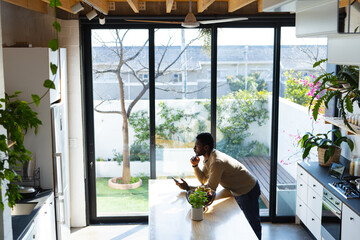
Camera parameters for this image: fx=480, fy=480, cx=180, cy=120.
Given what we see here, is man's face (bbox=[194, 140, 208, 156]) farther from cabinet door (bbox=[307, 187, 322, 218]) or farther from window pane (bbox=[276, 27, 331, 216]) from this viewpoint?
window pane (bbox=[276, 27, 331, 216])

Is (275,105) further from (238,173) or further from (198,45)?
(238,173)

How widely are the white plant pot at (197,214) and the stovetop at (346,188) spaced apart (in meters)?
1.64

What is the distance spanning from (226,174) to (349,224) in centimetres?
129

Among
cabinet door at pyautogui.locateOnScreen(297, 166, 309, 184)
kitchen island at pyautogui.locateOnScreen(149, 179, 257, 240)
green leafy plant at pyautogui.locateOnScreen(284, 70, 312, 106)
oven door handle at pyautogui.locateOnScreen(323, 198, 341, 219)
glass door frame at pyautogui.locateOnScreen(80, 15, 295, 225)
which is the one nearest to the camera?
kitchen island at pyautogui.locateOnScreen(149, 179, 257, 240)

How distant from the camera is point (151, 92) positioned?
6320 mm

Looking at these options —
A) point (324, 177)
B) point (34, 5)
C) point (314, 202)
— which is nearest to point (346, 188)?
point (324, 177)

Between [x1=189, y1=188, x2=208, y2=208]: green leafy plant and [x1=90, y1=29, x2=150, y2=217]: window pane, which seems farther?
[x1=90, y1=29, x2=150, y2=217]: window pane

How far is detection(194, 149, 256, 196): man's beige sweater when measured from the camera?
4645mm

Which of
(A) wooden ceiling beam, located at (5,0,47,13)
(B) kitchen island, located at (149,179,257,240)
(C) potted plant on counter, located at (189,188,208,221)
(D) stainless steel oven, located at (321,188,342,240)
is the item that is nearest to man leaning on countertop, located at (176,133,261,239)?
(B) kitchen island, located at (149,179,257,240)

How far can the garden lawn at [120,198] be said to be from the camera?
6543 mm

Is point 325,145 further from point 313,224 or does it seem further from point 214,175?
point 214,175

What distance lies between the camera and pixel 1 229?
340cm

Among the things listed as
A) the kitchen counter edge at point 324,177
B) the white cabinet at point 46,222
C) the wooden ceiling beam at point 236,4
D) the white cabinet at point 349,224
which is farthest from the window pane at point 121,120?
the white cabinet at point 349,224

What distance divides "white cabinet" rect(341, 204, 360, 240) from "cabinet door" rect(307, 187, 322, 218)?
0.64m
